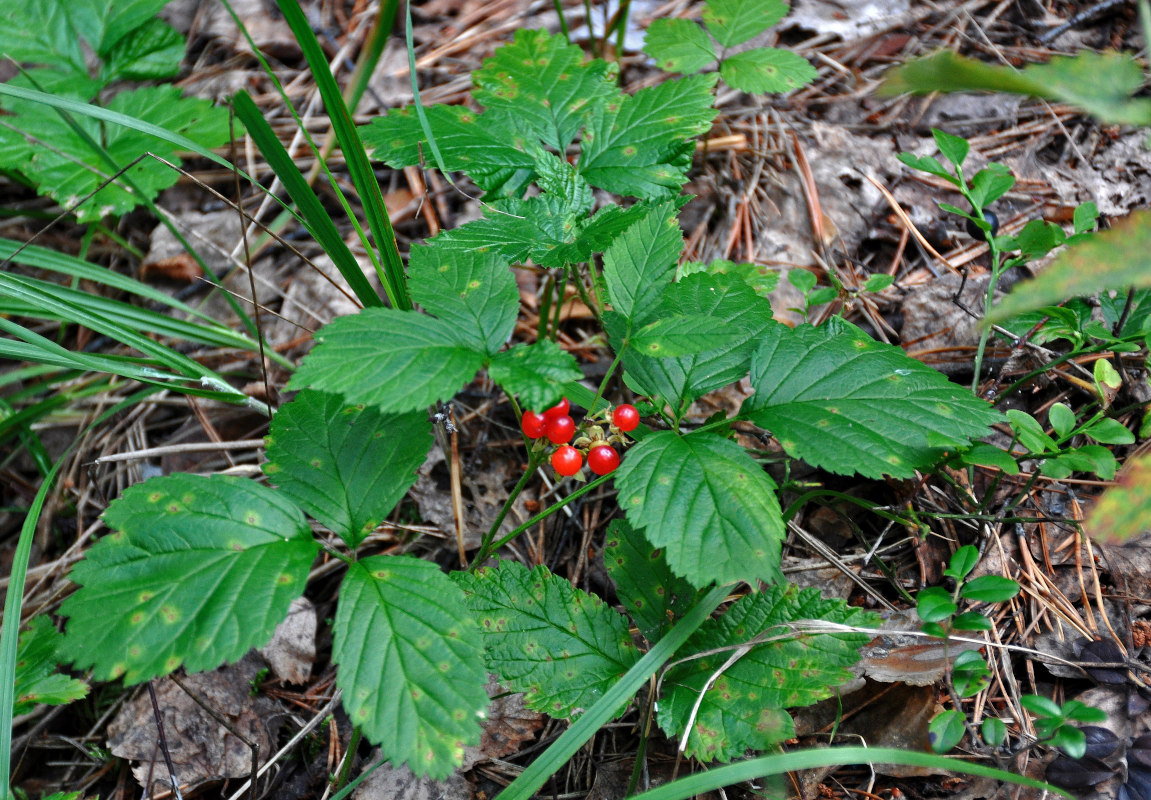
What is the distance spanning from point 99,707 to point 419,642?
1.37 m

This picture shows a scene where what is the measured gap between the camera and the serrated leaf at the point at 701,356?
5.64 feet

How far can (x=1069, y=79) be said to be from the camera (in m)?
1.05

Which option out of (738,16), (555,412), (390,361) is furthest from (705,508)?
(738,16)

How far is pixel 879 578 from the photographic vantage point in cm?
191

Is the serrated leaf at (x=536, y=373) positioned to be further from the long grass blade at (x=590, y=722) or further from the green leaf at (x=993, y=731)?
the green leaf at (x=993, y=731)

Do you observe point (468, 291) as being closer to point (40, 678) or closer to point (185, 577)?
point (185, 577)

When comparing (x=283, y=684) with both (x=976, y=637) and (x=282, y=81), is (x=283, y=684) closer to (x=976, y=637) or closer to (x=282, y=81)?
(x=976, y=637)

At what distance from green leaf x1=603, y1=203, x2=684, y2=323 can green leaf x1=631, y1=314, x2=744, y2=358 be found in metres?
0.09

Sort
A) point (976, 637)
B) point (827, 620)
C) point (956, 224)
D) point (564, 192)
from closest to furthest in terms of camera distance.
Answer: point (827, 620) < point (976, 637) < point (564, 192) < point (956, 224)

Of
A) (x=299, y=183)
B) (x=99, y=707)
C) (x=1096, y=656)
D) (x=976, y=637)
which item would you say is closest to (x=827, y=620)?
(x=976, y=637)

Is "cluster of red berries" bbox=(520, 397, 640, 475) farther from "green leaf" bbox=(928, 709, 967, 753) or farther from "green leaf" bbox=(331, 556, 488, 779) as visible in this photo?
"green leaf" bbox=(928, 709, 967, 753)

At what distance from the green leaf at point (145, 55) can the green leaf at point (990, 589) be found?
11.2ft

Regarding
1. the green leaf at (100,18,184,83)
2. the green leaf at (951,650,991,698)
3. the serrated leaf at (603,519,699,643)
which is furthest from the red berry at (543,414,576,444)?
the green leaf at (100,18,184,83)

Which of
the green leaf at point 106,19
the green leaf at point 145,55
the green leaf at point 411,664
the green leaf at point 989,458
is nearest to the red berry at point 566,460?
the green leaf at point 411,664
